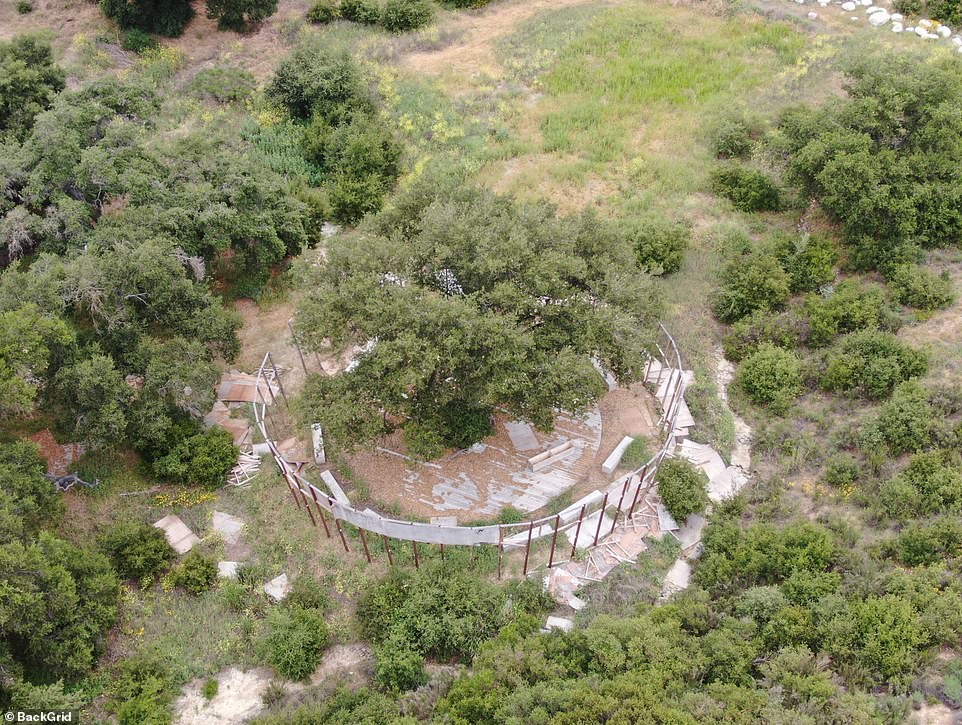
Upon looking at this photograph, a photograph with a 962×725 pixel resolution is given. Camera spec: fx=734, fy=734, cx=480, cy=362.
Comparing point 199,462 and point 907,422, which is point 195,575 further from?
point 907,422

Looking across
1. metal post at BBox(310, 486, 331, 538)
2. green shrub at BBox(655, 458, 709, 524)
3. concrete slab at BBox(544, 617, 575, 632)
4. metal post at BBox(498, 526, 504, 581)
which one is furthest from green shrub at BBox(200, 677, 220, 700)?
green shrub at BBox(655, 458, 709, 524)

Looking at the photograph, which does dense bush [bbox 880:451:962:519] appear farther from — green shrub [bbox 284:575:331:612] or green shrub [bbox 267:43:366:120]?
green shrub [bbox 267:43:366:120]

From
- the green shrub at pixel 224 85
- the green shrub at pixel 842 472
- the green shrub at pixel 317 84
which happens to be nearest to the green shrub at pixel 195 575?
the green shrub at pixel 842 472

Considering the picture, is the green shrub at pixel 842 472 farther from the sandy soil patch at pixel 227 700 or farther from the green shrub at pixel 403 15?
the green shrub at pixel 403 15

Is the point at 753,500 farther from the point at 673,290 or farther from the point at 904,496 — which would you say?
the point at 673,290

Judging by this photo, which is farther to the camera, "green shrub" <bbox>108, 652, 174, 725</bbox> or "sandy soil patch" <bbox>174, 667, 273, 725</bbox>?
"sandy soil patch" <bbox>174, 667, 273, 725</bbox>

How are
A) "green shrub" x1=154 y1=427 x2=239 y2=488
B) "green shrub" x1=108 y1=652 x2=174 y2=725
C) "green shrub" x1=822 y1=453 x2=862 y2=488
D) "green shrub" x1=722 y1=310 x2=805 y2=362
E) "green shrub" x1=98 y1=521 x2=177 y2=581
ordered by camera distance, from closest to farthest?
1. "green shrub" x1=108 y1=652 x2=174 y2=725
2. "green shrub" x1=98 y1=521 x2=177 y2=581
3. "green shrub" x1=822 y1=453 x2=862 y2=488
4. "green shrub" x1=154 y1=427 x2=239 y2=488
5. "green shrub" x1=722 y1=310 x2=805 y2=362

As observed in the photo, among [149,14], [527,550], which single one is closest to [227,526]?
[527,550]
